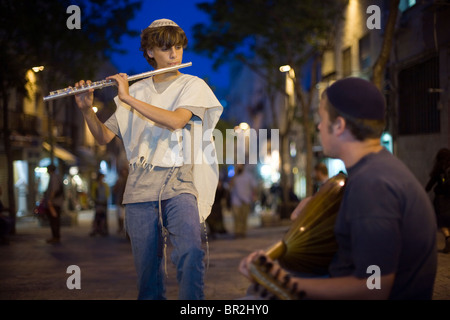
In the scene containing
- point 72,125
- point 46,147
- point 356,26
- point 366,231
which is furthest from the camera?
point 72,125

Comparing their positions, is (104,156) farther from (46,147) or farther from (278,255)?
(278,255)

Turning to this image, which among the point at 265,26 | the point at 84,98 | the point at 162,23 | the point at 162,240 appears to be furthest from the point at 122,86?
the point at 265,26

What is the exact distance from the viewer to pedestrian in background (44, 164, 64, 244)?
15.1 metres

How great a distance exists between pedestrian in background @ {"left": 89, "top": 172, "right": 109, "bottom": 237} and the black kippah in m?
16.7

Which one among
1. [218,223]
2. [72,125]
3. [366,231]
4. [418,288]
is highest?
[72,125]

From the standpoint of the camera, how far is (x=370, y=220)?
180 cm

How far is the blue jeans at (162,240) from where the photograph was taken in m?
3.20

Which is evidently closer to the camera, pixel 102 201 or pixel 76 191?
pixel 102 201

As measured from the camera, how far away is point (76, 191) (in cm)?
3934

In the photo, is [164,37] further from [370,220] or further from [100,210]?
[100,210]

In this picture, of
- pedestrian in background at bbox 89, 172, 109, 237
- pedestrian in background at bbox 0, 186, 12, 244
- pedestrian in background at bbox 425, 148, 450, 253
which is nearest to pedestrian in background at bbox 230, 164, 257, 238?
pedestrian in background at bbox 89, 172, 109, 237

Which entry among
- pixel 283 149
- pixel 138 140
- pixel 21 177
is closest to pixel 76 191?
pixel 21 177

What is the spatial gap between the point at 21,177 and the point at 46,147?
2.95 metres

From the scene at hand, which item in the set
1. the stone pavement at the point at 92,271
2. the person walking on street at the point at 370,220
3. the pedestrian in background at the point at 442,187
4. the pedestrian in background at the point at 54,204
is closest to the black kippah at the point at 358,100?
the person walking on street at the point at 370,220
